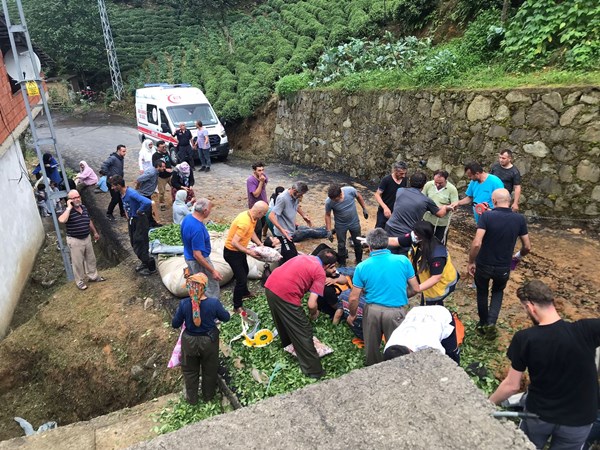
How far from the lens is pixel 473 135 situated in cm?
930

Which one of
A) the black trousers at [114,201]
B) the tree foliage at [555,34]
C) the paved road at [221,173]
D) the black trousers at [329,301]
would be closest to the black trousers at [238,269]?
the black trousers at [329,301]

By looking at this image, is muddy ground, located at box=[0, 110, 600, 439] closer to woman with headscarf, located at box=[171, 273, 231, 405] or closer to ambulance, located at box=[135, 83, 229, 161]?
woman with headscarf, located at box=[171, 273, 231, 405]

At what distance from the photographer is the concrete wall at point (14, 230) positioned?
832 cm

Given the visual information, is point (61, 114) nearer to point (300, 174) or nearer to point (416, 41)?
point (300, 174)

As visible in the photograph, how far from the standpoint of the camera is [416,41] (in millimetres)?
12641

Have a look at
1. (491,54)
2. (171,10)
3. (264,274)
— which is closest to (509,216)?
(264,274)

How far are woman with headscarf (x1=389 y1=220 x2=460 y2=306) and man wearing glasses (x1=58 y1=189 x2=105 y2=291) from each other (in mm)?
5347

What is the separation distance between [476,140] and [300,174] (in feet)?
18.9

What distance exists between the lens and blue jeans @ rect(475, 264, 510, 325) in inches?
189

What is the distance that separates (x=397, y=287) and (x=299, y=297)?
3.46 feet

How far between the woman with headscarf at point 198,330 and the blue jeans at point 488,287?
9.30 ft

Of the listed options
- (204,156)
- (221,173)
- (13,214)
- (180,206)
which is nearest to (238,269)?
(180,206)

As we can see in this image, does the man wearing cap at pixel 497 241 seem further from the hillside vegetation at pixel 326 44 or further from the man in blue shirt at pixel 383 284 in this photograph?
the hillside vegetation at pixel 326 44

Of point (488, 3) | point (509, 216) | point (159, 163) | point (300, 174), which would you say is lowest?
point (300, 174)
